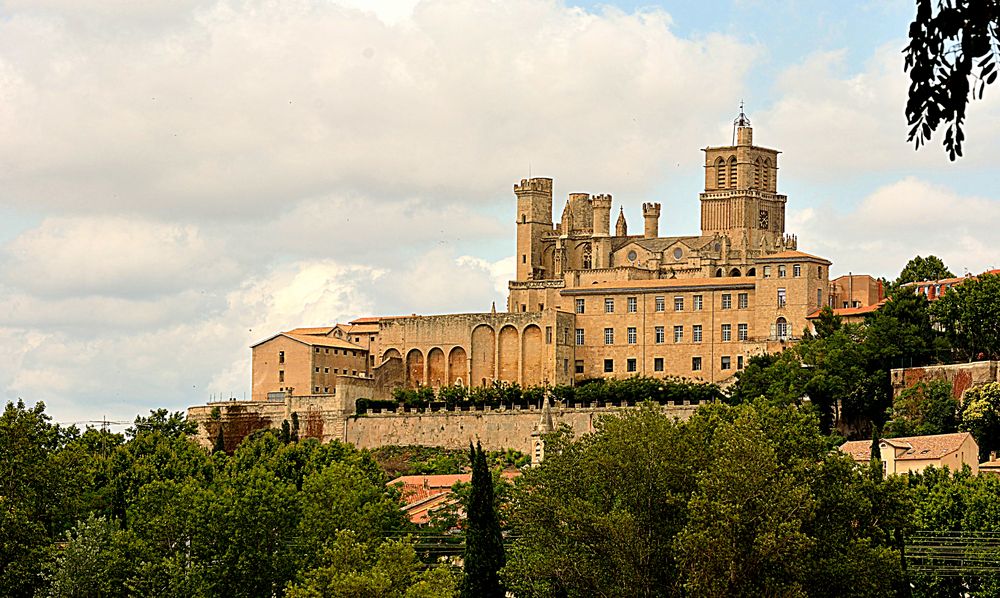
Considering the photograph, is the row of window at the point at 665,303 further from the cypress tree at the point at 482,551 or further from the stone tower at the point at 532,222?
the cypress tree at the point at 482,551

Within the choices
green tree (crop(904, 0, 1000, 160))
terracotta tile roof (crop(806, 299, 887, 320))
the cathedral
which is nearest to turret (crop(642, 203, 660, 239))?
the cathedral

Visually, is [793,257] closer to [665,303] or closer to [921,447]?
[665,303]

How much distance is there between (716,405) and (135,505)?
17.2 m

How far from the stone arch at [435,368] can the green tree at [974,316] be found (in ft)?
90.9

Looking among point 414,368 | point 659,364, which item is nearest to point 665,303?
point 659,364

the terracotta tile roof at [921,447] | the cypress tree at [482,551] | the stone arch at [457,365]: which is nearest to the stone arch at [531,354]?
the stone arch at [457,365]

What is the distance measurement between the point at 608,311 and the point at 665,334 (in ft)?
11.0

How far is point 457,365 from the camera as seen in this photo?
88.0 m

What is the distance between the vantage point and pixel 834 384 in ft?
223

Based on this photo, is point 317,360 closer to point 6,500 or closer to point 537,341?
point 537,341

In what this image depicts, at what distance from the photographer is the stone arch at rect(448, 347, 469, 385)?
8750 cm

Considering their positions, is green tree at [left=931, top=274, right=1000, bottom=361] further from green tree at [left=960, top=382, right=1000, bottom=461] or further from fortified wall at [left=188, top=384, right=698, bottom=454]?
fortified wall at [left=188, top=384, right=698, bottom=454]

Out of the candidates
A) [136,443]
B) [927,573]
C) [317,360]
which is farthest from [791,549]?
[317,360]

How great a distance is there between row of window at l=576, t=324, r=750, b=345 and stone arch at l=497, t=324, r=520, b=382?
142 inches
